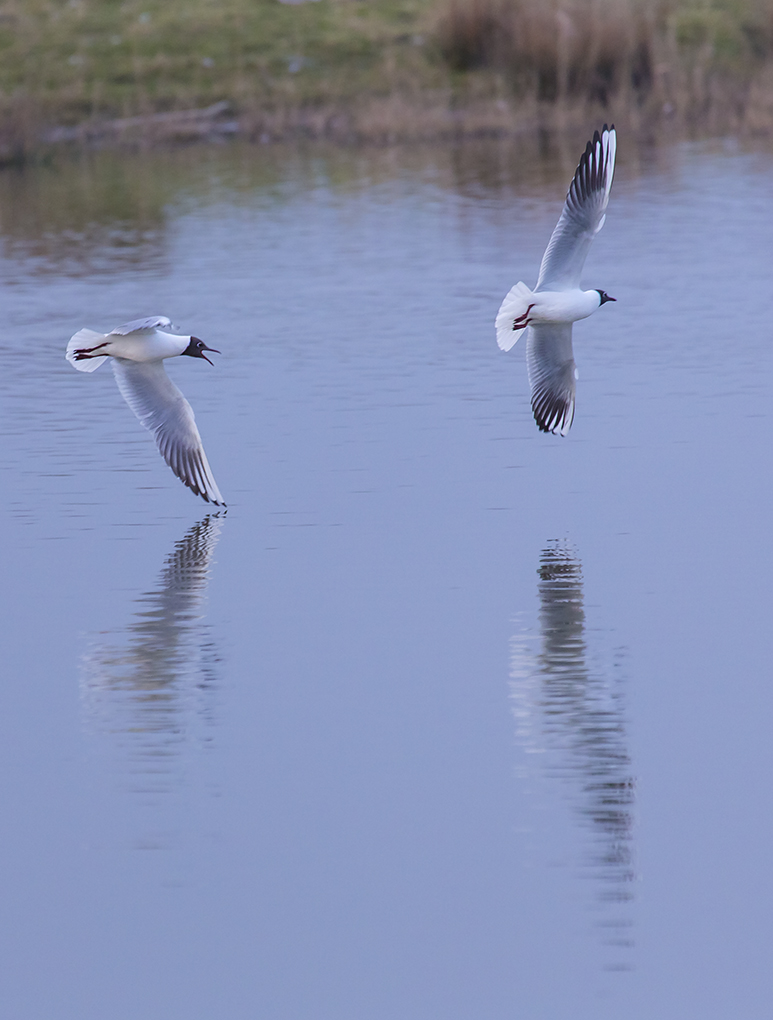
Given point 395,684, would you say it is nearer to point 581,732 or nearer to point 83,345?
point 581,732

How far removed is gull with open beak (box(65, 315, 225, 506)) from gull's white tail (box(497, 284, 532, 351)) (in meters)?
1.47

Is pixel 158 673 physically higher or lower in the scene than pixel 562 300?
lower

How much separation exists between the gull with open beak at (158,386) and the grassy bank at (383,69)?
18.7 m

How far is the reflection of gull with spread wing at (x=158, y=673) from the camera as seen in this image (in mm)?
6805

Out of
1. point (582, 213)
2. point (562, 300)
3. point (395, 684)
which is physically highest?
point (582, 213)

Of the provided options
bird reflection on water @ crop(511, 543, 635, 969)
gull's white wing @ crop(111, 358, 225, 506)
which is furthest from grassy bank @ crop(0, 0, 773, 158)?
bird reflection on water @ crop(511, 543, 635, 969)

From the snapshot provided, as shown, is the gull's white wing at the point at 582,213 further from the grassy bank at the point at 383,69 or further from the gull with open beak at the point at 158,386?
the grassy bank at the point at 383,69

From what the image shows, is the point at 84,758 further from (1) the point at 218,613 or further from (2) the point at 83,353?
(2) the point at 83,353

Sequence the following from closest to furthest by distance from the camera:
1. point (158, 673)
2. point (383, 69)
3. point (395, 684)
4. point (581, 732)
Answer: point (581, 732) < point (395, 684) < point (158, 673) < point (383, 69)

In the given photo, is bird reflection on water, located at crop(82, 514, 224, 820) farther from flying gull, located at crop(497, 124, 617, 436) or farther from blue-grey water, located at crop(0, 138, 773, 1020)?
flying gull, located at crop(497, 124, 617, 436)

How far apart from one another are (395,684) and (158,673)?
0.92 m

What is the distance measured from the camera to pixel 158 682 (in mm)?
7227

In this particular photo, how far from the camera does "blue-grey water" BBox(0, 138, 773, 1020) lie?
524cm

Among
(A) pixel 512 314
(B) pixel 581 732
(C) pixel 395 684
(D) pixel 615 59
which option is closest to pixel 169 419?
(A) pixel 512 314
